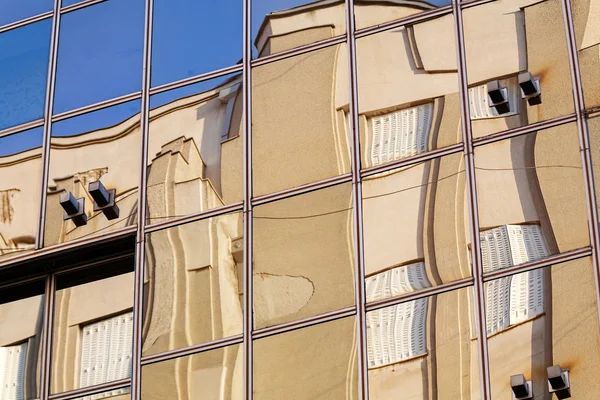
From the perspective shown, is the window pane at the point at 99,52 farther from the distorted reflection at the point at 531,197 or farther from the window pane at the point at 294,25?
the distorted reflection at the point at 531,197

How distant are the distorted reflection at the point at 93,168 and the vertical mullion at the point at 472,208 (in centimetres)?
446

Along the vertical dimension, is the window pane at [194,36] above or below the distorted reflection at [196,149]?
above

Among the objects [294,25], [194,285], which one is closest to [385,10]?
[294,25]

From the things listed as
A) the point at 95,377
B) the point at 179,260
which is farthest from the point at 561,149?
the point at 95,377

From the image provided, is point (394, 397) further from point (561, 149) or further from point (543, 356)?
point (561, 149)

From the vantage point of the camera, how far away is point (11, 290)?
70.7 feet

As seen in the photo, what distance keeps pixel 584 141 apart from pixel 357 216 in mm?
2851

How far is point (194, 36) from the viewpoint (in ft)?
72.5

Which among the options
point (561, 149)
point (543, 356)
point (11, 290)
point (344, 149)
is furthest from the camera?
point (11, 290)

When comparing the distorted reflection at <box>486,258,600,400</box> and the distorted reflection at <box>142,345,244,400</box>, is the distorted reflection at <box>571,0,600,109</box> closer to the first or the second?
the distorted reflection at <box>486,258,600,400</box>

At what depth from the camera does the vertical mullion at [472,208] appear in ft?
58.3

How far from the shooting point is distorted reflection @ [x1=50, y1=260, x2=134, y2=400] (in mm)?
20156

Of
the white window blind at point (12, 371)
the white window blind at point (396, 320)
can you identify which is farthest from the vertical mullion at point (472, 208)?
the white window blind at point (12, 371)

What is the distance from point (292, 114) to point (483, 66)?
8.29 ft
